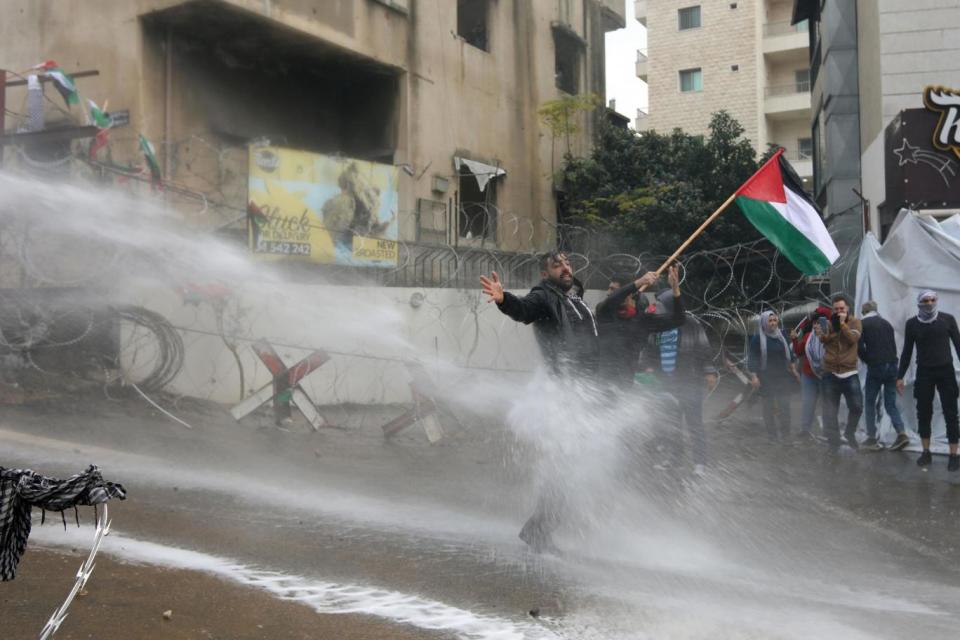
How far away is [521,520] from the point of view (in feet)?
20.4

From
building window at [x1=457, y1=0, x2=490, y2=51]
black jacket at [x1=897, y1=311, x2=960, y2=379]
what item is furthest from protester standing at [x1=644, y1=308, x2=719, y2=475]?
building window at [x1=457, y1=0, x2=490, y2=51]

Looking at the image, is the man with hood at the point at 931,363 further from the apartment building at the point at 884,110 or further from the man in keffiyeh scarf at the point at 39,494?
the man in keffiyeh scarf at the point at 39,494

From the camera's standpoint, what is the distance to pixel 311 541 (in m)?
5.35

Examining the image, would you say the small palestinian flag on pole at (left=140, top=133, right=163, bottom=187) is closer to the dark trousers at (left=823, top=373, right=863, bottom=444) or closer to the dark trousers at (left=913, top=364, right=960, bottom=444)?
the dark trousers at (left=823, top=373, right=863, bottom=444)

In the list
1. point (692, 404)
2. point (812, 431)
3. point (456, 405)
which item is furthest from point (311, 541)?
point (812, 431)

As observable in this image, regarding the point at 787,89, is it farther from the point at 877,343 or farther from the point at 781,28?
the point at 877,343

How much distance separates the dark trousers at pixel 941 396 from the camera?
904 centimetres

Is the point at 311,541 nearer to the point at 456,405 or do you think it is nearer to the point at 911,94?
the point at 456,405

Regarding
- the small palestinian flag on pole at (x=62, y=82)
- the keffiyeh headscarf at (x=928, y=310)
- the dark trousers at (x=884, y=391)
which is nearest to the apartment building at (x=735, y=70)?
the dark trousers at (x=884, y=391)

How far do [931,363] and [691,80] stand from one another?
118ft

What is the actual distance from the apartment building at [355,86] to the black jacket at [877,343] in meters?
7.50

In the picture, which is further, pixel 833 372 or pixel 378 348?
pixel 378 348

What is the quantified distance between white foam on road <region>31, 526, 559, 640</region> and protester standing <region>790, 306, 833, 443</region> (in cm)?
780

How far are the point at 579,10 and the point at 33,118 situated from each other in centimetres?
1598
